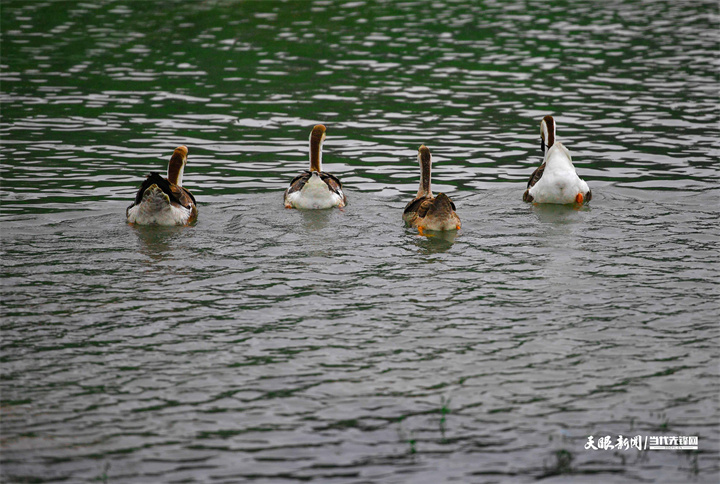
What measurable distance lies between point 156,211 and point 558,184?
640 cm

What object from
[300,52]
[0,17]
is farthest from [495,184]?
[0,17]

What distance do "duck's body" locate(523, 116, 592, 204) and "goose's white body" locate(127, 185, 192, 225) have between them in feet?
18.8

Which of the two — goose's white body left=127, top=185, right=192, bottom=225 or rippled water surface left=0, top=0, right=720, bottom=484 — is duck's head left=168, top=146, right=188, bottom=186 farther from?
goose's white body left=127, top=185, right=192, bottom=225

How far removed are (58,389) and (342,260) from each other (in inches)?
185

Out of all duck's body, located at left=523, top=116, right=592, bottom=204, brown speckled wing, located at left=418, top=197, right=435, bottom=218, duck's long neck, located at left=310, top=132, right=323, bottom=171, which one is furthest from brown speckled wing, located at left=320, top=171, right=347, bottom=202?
duck's body, located at left=523, top=116, right=592, bottom=204

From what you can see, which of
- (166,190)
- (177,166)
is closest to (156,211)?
(166,190)

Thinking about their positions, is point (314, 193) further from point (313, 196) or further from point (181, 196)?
point (181, 196)

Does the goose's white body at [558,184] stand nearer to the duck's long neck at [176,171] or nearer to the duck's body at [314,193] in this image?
the duck's body at [314,193]

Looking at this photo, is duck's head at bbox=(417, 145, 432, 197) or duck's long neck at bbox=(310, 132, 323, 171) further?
duck's long neck at bbox=(310, 132, 323, 171)

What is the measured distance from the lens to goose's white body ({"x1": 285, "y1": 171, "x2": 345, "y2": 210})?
14565 mm

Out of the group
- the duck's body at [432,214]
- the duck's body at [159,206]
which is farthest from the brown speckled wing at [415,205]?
the duck's body at [159,206]

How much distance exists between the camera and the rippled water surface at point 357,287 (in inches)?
277

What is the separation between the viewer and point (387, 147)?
63.1 feet

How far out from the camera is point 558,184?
A: 576 inches
